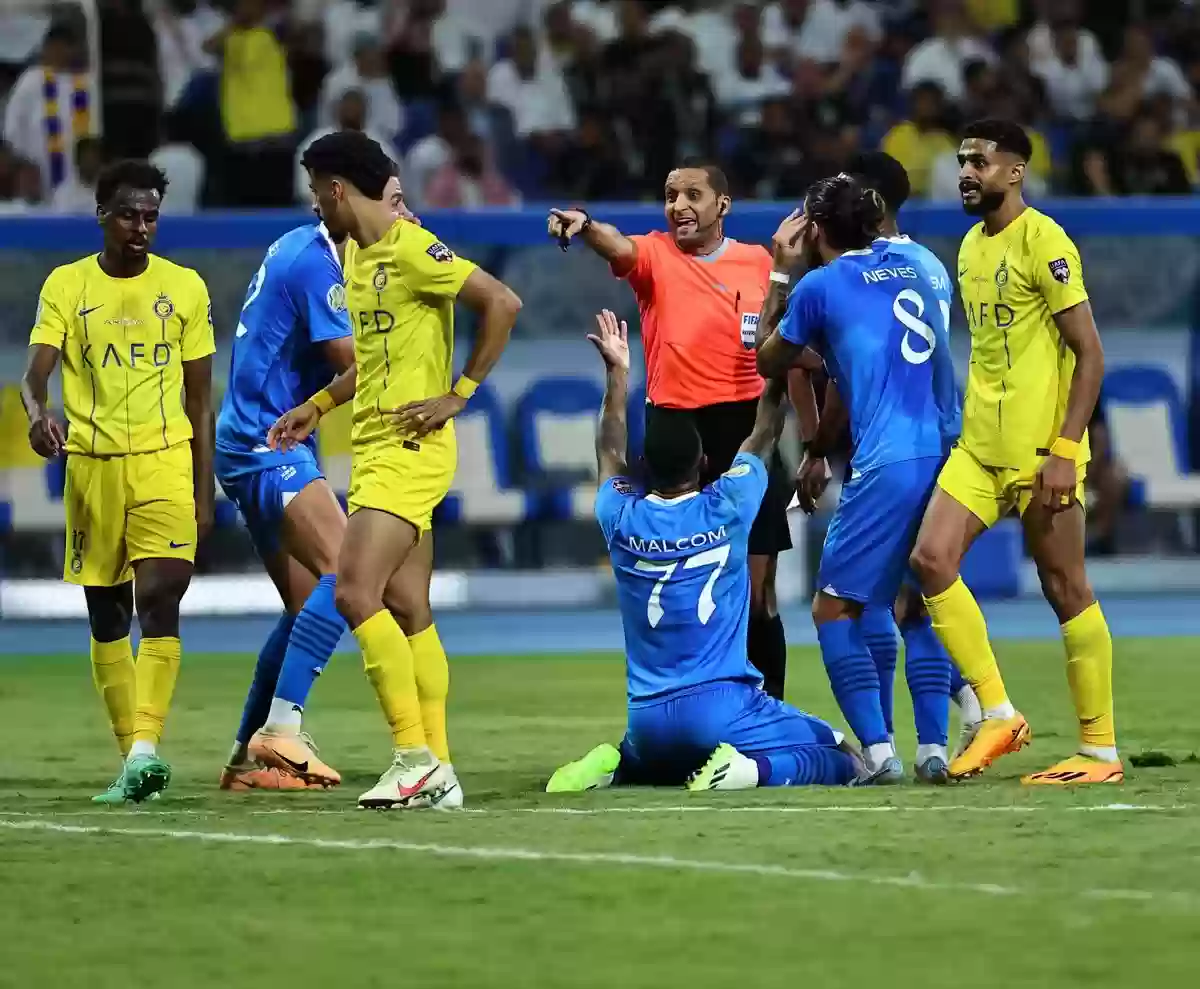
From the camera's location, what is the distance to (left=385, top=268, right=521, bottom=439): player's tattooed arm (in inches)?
279

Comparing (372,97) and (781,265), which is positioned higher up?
(372,97)

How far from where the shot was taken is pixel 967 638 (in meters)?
7.61

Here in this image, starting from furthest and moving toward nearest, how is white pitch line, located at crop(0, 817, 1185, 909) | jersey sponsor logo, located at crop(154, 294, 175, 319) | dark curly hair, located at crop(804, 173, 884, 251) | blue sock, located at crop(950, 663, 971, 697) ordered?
blue sock, located at crop(950, 663, 971, 697)
jersey sponsor logo, located at crop(154, 294, 175, 319)
dark curly hair, located at crop(804, 173, 884, 251)
white pitch line, located at crop(0, 817, 1185, 909)

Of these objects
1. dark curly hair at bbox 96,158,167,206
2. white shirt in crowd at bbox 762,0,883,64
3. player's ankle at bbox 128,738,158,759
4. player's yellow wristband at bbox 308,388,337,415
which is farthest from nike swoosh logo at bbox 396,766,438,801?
white shirt in crowd at bbox 762,0,883,64

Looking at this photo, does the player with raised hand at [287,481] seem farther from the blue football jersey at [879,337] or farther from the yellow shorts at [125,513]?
the blue football jersey at [879,337]

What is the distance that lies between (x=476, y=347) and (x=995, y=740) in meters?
2.14

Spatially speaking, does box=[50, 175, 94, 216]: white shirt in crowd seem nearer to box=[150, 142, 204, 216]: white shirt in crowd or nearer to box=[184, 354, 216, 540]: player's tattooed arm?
box=[150, 142, 204, 216]: white shirt in crowd

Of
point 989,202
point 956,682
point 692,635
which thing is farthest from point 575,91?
point 692,635

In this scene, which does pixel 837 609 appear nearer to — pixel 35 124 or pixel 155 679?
pixel 155 679

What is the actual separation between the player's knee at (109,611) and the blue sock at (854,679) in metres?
2.39

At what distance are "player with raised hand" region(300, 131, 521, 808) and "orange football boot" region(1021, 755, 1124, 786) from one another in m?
1.92

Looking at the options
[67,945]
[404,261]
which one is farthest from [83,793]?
[67,945]

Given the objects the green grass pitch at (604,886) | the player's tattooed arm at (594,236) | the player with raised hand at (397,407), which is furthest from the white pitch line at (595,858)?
the player's tattooed arm at (594,236)

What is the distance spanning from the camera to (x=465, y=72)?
60.1 ft
